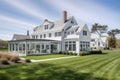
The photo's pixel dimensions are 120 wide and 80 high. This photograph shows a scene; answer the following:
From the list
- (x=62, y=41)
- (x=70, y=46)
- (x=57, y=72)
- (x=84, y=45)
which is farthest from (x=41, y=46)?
(x=57, y=72)

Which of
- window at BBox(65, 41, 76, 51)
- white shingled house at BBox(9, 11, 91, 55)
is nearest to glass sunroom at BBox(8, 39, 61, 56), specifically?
white shingled house at BBox(9, 11, 91, 55)

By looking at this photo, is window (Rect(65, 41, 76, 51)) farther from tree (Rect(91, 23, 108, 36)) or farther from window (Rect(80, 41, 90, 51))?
tree (Rect(91, 23, 108, 36))

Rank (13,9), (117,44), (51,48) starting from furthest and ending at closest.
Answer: (117,44) → (51,48) → (13,9)

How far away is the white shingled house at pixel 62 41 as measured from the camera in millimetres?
30734

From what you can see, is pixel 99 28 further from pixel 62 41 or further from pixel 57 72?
pixel 57 72

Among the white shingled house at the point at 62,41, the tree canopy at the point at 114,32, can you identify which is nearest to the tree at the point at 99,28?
the tree canopy at the point at 114,32

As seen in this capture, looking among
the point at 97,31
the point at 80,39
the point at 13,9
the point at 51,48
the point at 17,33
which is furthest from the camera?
the point at 97,31

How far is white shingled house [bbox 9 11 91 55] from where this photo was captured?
30734 millimetres

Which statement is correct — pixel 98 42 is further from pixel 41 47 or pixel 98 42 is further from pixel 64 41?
pixel 41 47

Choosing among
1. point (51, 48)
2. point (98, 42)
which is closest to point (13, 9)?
point (51, 48)

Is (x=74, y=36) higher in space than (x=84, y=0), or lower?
lower

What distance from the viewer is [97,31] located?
7200cm

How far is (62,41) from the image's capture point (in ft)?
111

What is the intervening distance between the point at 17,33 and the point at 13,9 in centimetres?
2936
